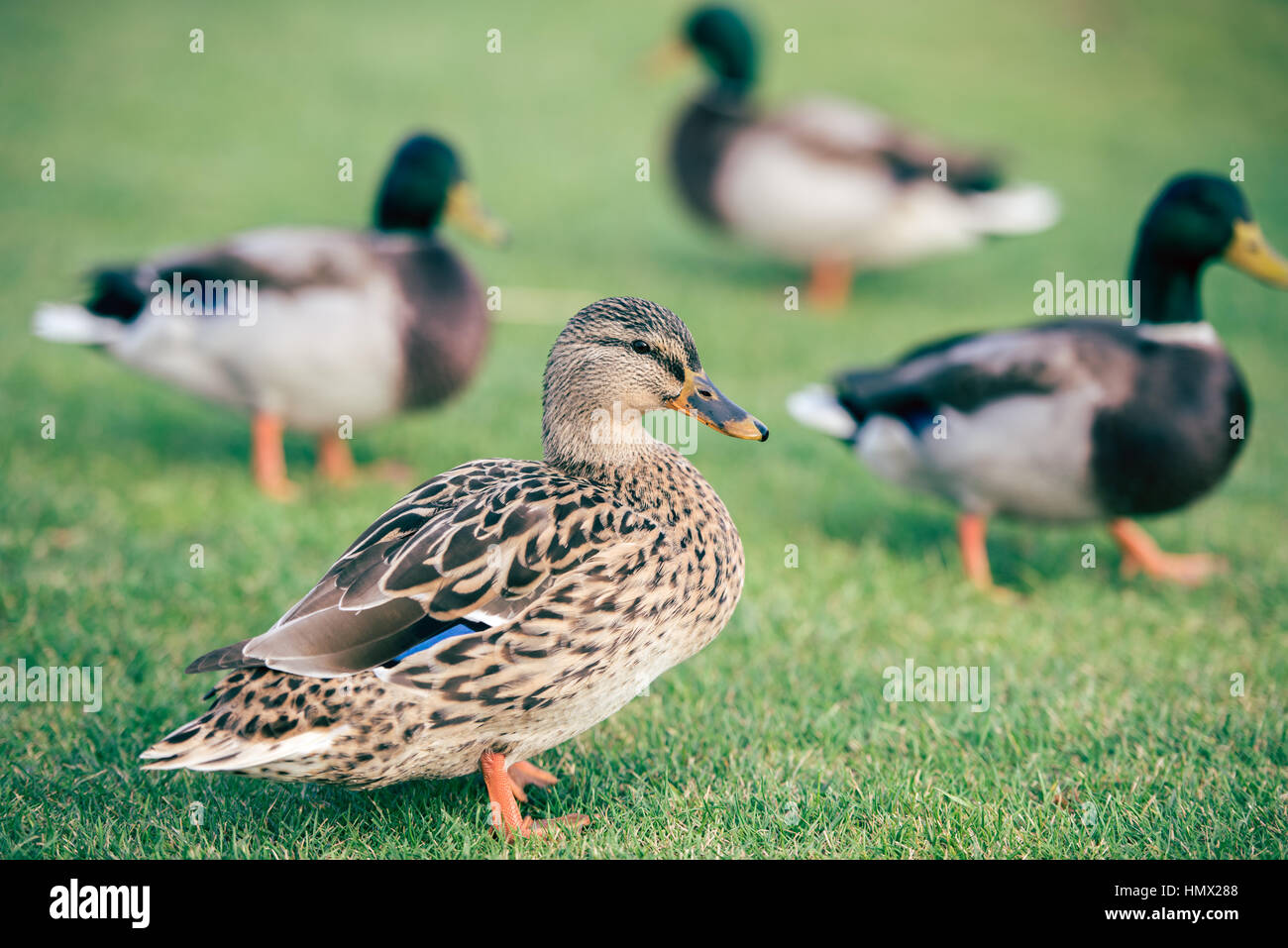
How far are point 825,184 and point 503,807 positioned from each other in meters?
6.78

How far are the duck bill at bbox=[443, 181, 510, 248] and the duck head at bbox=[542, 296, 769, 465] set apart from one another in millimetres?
2787

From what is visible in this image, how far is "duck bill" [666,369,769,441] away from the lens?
9.95ft

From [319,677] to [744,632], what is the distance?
76.5 inches

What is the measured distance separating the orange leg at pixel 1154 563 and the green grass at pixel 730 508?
10cm

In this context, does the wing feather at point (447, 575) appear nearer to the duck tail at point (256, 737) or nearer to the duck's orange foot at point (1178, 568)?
the duck tail at point (256, 737)

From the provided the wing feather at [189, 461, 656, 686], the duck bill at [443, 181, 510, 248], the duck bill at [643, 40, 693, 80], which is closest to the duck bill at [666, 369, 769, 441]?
the wing feather at [189, 461, 656, 686]

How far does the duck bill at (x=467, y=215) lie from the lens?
5.77 meters

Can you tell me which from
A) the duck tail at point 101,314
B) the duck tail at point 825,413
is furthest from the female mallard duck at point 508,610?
the duck tail at point 101,314

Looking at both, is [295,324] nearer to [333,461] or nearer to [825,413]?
[333,461]

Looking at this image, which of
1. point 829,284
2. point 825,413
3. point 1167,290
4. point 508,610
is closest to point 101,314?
point 825,413

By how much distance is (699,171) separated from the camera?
30.7ft
